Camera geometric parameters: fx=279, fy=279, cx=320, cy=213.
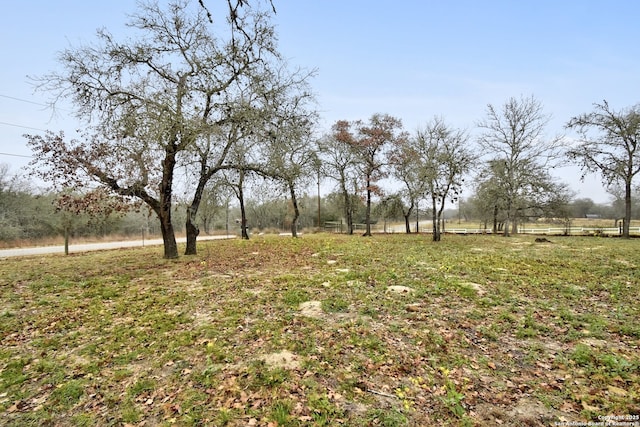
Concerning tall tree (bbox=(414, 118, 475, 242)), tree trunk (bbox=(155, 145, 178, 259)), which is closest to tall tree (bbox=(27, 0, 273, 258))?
tree trunk (bbox=(155, 145, 178, 259))

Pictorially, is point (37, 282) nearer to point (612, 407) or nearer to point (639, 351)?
point (612, 407)

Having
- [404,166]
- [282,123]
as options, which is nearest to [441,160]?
[404,166]

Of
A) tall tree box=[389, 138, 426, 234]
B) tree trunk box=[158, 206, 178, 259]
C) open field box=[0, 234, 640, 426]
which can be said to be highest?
tall tree box=[389, 138, 426, 234]

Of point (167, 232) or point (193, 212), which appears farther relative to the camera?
point (193, 212)

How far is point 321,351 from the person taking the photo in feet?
11.2

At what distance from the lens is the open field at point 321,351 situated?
8.11 ft

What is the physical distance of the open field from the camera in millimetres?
2473

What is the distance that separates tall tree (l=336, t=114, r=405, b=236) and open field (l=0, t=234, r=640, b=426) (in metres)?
16.3

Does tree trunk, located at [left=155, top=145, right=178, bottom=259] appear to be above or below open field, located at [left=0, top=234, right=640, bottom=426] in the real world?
above

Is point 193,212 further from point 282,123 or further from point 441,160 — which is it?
point 441,160

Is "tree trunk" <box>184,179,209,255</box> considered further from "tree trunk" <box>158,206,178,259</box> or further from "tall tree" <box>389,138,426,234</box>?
"tall tree" <box>389,138,426,234</box>

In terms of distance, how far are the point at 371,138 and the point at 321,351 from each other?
66.4ft

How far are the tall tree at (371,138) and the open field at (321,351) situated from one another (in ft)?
53.5

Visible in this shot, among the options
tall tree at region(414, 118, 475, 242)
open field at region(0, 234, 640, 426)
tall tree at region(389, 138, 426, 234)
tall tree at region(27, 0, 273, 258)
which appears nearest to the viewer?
open field at region(0, 234, 640, 426)
